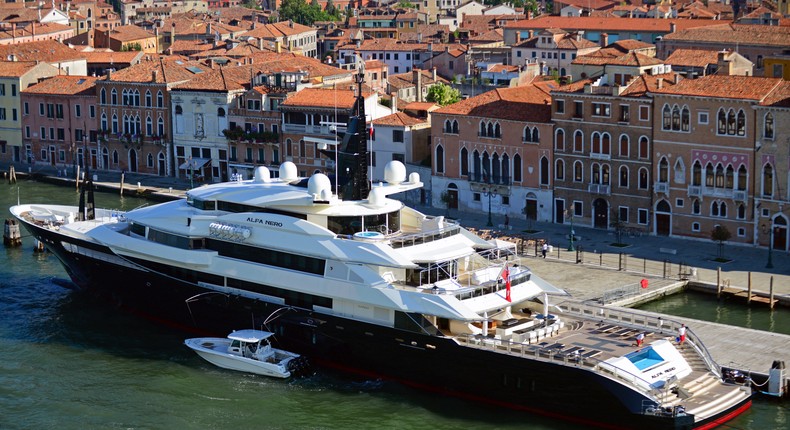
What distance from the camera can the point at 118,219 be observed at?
48.9 meters

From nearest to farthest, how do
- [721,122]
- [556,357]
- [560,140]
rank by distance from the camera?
1. [556,357]
2. [721,122]
3. [560,140]

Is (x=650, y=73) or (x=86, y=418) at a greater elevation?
(x=650, y=73)

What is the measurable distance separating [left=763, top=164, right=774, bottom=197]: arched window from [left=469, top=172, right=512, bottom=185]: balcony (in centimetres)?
1112

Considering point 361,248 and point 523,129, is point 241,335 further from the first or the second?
point 523,129

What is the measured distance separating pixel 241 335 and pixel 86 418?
5211 millimetres

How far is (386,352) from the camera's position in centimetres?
3900

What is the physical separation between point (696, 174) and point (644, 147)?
2380 millimetres

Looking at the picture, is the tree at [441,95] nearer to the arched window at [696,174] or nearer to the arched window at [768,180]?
the arched window at [696,174]

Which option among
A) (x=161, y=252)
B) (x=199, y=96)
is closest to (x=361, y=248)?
(x=161, y=252)

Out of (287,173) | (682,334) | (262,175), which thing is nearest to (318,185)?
(287,173)

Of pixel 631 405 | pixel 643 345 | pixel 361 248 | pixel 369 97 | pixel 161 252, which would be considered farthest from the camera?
pixel 369 97

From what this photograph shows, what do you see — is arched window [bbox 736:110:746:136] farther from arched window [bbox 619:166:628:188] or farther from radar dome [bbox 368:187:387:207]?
radar dome [bbox 368:187:387:207]

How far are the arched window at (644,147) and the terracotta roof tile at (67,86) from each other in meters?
31.8

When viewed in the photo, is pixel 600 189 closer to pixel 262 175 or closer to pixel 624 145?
pixel 624 145
